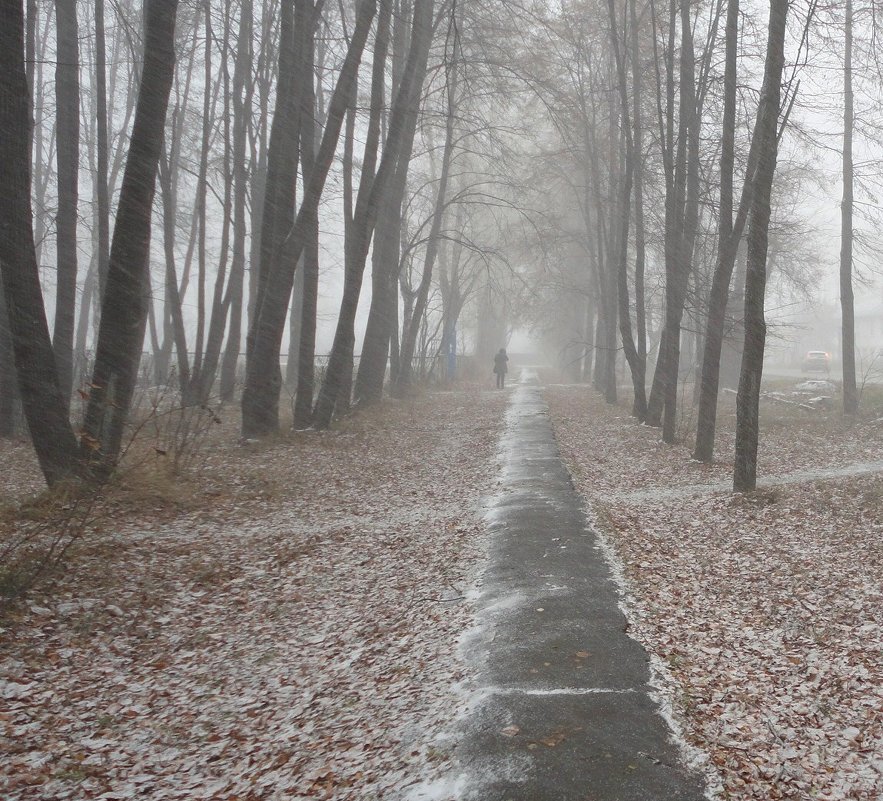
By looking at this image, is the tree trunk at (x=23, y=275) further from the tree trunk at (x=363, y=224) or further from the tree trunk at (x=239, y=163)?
the tree trunk at (x=239, y=163)

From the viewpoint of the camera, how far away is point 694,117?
571 inches

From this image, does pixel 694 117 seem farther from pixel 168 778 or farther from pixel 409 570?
pixel 168 778

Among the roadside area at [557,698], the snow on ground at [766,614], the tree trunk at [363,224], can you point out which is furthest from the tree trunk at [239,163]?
the roadside area at [557,698]

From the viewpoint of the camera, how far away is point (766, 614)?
6160 mm

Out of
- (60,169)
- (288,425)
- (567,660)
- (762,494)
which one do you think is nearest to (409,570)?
(567,660)

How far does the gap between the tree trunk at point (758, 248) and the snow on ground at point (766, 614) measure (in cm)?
65

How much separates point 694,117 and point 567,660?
12.2 m

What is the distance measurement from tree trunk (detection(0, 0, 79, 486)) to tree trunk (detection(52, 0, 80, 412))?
3916 mm

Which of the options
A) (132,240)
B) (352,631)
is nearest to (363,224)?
(132,240)

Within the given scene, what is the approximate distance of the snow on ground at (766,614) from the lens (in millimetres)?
4207

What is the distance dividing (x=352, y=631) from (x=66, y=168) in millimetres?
9704

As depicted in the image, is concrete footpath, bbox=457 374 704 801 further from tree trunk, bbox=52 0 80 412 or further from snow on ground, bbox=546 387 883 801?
tree trunk, bbox=52 0 80 412

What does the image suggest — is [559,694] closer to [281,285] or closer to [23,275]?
[23,275]

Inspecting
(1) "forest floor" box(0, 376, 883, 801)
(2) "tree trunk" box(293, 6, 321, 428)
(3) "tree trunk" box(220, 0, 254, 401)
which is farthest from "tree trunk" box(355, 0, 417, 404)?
(1) "forest floor" box(0, 376, 883, 801)
